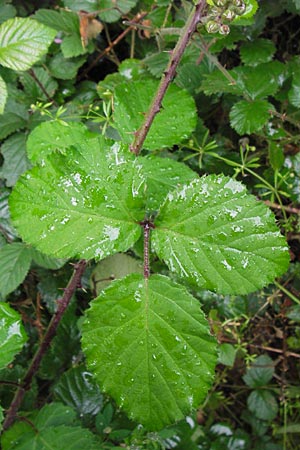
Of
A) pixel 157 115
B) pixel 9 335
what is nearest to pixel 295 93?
pixel 157 115

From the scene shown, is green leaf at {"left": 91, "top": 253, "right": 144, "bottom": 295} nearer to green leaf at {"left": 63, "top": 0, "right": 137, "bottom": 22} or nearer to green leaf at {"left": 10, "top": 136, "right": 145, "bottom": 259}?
green leaf at {"left": 10, "top": 136, "right": 145, "bottom": 259}

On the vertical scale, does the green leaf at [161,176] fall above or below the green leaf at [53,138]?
below

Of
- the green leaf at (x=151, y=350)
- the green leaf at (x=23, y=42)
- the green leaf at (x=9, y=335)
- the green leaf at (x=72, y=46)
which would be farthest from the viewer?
the green leaf at (x=72, y=46)

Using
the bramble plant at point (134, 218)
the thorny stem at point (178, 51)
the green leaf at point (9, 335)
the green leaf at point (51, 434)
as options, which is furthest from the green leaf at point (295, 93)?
the green leaf at point (51, 434)

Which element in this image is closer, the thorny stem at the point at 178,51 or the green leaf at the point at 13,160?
Result: the thorny stem at the point at 178,51

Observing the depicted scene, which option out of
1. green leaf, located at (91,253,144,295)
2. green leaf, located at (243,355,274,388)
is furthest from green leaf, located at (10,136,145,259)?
green leaf, located at (243,355,274,388)

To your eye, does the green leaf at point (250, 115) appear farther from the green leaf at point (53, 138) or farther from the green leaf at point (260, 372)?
the green leaf at point (260, 372)

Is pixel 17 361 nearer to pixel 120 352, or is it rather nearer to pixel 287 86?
pixel 120 352

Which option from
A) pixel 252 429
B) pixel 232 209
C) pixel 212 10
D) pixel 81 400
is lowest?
pixel 252 429

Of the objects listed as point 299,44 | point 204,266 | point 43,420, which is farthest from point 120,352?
point 299,44
